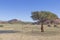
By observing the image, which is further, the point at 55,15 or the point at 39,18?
the point at 55,15

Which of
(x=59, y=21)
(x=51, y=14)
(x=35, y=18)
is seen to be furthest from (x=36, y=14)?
(x=59, y=21)

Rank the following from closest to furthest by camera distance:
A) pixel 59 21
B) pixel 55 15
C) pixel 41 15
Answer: pixel 41 15, pixel 55 15, pixel 59 21

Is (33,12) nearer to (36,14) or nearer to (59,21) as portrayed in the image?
(36,14)

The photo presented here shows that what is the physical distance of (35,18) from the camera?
3891 centimetres

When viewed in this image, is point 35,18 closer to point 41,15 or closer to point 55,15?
point 41,15

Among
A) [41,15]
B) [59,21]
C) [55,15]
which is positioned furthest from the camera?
[59,21]

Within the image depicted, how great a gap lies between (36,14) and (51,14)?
3664 millimetres

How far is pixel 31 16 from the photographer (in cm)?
3969

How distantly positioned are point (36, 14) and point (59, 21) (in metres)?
64.6

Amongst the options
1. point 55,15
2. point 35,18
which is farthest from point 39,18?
point 55,15

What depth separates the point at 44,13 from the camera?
124 feet

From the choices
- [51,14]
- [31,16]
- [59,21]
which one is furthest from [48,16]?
[59,21]

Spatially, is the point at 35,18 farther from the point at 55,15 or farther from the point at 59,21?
the point at 59,21

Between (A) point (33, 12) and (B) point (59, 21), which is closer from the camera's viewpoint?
(A) point (33, 12)
